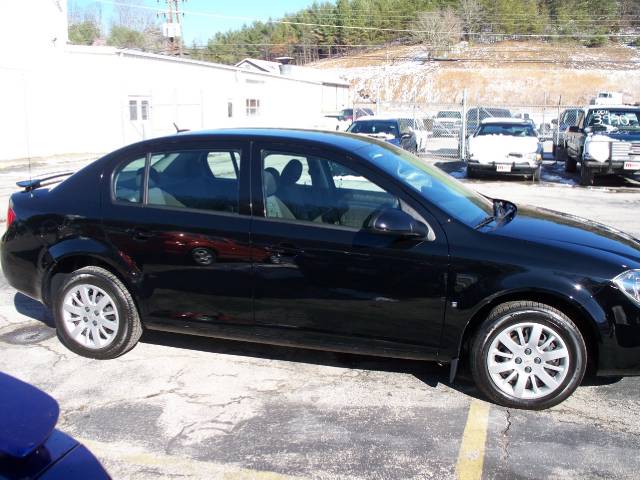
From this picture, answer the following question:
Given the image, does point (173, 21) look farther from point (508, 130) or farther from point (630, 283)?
point (630, 283)

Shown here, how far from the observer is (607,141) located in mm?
14820

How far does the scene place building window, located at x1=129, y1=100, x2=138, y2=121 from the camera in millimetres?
25219

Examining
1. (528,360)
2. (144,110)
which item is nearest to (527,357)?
(528,360)

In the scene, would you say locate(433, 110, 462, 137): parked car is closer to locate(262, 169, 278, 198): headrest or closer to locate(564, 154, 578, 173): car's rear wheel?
locate(564, 154, 578, 173): car's rear wheel

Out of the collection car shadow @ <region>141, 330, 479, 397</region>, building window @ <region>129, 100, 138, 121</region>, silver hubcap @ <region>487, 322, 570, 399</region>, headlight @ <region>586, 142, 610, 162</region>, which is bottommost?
car shadow @ <region>141, 330, 479, 397</region>

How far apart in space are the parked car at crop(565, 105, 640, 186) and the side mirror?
12547 millimetres

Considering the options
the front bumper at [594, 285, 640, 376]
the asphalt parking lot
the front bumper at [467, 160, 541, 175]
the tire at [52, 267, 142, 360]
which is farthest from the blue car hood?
the front bumper at [467, 160, 541, 175]

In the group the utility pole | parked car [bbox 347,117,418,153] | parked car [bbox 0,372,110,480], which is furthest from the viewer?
the utility pole

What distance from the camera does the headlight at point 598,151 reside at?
14.9 m

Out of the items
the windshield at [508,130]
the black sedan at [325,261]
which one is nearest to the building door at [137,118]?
the windshield at [508,130]

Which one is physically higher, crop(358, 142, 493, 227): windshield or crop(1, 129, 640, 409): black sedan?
crop(358, 142, 493, 227): windshield

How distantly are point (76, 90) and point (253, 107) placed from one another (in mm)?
13686

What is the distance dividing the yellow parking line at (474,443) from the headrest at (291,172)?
186 centimetres

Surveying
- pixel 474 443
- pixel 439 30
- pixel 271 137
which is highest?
pixel 439 30
